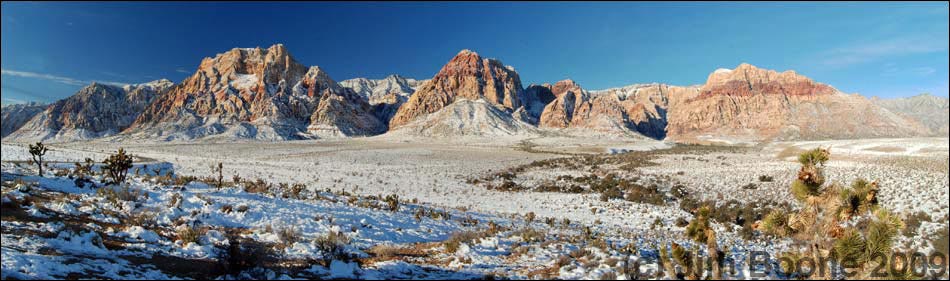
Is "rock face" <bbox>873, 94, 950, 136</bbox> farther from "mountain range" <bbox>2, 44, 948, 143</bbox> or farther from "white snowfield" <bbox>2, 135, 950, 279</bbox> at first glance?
"white snowfield" <bbox>2, 135, 950, 279</bbox>

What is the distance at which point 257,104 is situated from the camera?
148m

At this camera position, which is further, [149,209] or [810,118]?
[810,118]

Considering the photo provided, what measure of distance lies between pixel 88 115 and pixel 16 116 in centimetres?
4105

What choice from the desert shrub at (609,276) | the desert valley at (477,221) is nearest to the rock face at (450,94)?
the desert valley at (477,221)

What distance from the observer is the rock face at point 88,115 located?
437ft

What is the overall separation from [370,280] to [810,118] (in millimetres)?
220825

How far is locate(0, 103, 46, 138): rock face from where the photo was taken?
143 meters

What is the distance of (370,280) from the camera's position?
8.08 metres

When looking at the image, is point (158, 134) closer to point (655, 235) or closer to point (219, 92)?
point (219, 92)

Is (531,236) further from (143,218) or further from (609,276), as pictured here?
(143,218)

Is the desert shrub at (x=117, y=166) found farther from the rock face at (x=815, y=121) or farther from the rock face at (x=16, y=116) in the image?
the rock face at (x=815, y=121)

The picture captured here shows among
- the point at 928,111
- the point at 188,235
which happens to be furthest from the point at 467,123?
the point at 928,111

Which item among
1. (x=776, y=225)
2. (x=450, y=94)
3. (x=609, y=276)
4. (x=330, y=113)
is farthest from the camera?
(x=450, y=94)

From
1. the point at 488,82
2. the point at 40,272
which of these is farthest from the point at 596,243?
the point at 488,82
